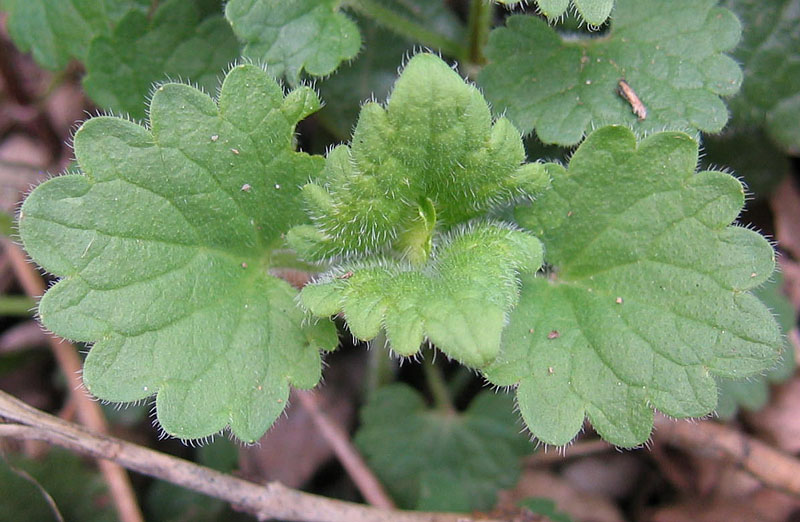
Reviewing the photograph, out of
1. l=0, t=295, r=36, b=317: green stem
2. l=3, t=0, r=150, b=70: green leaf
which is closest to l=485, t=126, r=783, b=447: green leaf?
l=3, t=0, r=150, b=70: green leaf

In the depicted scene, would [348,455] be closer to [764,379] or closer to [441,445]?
[441,445]

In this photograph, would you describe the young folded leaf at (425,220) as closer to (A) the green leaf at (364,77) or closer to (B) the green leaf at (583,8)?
(B) the green leaf at (583,8)

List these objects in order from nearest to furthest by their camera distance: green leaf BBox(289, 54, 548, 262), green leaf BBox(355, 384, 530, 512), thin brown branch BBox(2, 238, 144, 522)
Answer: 1. green leaf BBox(289, 54, 548, 262)
2. thin brown branch BBox(2, 238, 144, 522)
3. green leaf BBox(355, 384, 530, 512)

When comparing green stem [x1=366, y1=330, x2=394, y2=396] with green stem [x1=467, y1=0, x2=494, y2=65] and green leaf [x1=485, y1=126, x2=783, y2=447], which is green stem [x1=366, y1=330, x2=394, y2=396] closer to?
green leaf [x1=485, y1=126, x2=783, y2=447]

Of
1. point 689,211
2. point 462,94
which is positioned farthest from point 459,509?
point 462,94

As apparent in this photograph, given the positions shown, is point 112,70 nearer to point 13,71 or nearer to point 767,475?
point 13,71
